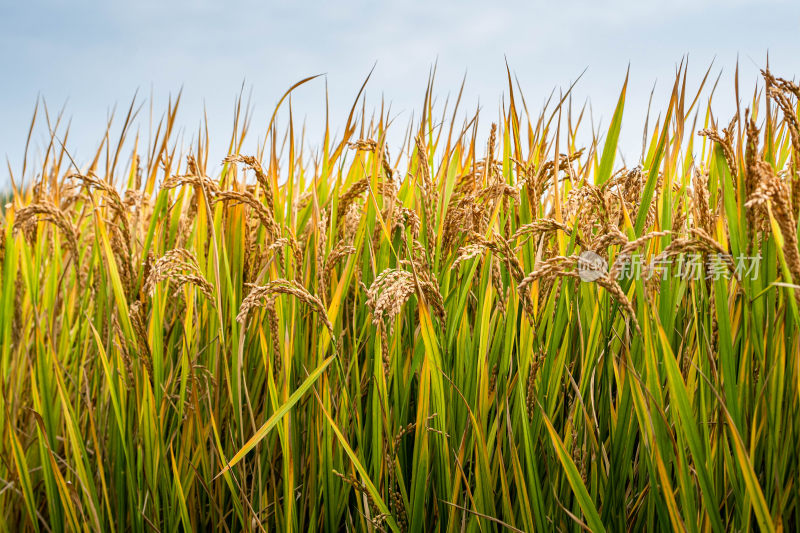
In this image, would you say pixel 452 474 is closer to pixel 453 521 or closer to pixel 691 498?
pixel 453 521

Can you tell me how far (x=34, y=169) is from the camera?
3188 millimetres

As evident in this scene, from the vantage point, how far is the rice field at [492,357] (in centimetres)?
112

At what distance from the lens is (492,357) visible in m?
1.51

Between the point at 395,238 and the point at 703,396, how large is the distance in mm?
1134

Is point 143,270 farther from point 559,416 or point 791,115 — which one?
point 791,115

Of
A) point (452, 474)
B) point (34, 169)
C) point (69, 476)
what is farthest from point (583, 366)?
point (34, 169)

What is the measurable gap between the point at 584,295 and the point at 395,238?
76cm

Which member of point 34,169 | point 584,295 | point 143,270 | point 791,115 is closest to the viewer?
point 791,115

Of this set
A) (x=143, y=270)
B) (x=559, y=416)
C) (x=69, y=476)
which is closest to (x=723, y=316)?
(x=559, y=416)

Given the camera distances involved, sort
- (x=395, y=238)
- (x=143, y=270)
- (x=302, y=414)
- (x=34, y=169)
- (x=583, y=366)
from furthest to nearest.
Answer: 1. (x=34, y=169)
2. (x=395, y=238)
3. (x=143, y=270)
4. (x=302, y=414)
5. (x=583, y=366)

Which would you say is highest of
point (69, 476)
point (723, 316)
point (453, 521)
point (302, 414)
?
point (723, 316)

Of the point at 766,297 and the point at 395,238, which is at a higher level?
the point at 395,238

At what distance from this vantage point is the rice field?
1.12m

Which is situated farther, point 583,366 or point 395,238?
point 395,238
